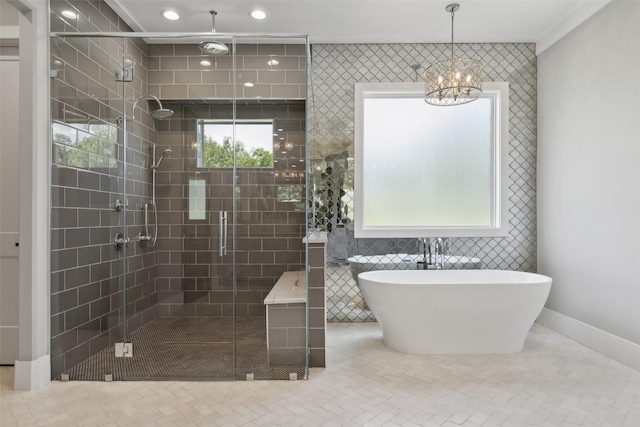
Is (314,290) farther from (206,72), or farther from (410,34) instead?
(410,34)

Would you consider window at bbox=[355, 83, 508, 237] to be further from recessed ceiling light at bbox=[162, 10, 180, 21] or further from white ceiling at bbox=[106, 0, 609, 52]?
recessed ceiling light at bbox=[162, 10, 180, 21]

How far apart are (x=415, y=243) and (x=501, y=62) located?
7.20 feet

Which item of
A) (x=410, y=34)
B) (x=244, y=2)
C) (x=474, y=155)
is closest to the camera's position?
(x=244, y=2)

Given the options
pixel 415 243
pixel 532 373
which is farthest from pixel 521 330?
pixel 415 243

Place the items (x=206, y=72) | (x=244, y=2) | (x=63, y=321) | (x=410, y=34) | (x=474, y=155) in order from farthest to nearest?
(x=474, y=155)
(x=410, y=34)
(x=244, y=2)
(x=206, y=72)
(x=63, y=321)

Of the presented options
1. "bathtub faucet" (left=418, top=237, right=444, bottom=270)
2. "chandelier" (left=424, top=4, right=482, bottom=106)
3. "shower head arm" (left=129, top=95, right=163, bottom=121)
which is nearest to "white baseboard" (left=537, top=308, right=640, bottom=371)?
"bathtub faucet" (left=418, top=237, right=444, bottom=270)

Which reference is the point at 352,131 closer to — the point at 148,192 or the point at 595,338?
the point at 148,192

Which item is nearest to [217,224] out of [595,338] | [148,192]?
[148,192]

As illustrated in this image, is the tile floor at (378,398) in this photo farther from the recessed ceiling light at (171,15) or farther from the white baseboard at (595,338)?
the recessed ceiling light at (171,15)

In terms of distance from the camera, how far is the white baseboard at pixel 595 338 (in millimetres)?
2732

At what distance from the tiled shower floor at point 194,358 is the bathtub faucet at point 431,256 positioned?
1777 mm

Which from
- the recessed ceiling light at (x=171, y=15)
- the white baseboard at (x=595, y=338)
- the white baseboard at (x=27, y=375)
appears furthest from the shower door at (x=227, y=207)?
the white baseboard at (x=595, y=338)

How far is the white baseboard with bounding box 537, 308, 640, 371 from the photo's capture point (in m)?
2.73

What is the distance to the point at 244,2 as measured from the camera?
10.4 feet
